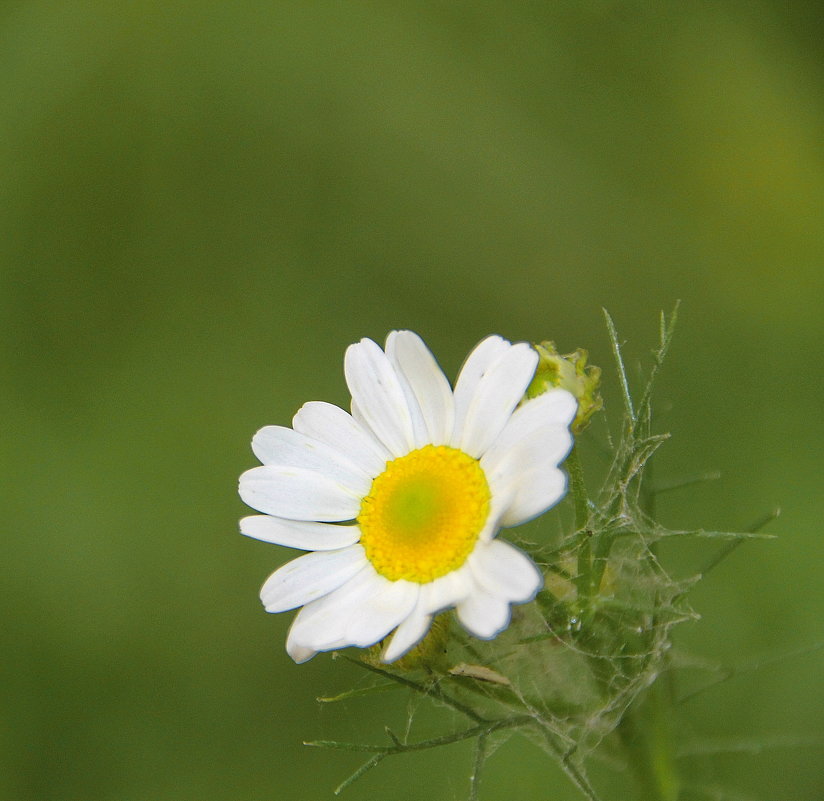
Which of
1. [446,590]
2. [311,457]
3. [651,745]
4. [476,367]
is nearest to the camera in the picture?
[446,590]

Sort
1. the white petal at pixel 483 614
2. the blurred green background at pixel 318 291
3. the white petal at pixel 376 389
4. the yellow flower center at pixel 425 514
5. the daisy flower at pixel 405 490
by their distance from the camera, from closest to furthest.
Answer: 1. the white petal at pixel 483 614
2. the daisy flower at pixel 405 490
3. the yellow flower center at pixel 425 514
4. the white petal at pixel 376 389
5. the blurred green background at pixel 318 291

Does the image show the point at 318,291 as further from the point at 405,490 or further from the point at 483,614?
the point at 483,614

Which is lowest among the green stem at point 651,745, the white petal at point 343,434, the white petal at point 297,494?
the green stem at point 651,745

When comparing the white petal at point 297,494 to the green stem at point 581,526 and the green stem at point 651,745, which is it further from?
the green stem at point 651,745

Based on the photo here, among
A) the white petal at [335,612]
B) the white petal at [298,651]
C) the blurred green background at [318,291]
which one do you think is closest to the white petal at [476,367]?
the white petal at [335,612]

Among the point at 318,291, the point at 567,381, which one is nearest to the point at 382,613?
the point at 567,381
